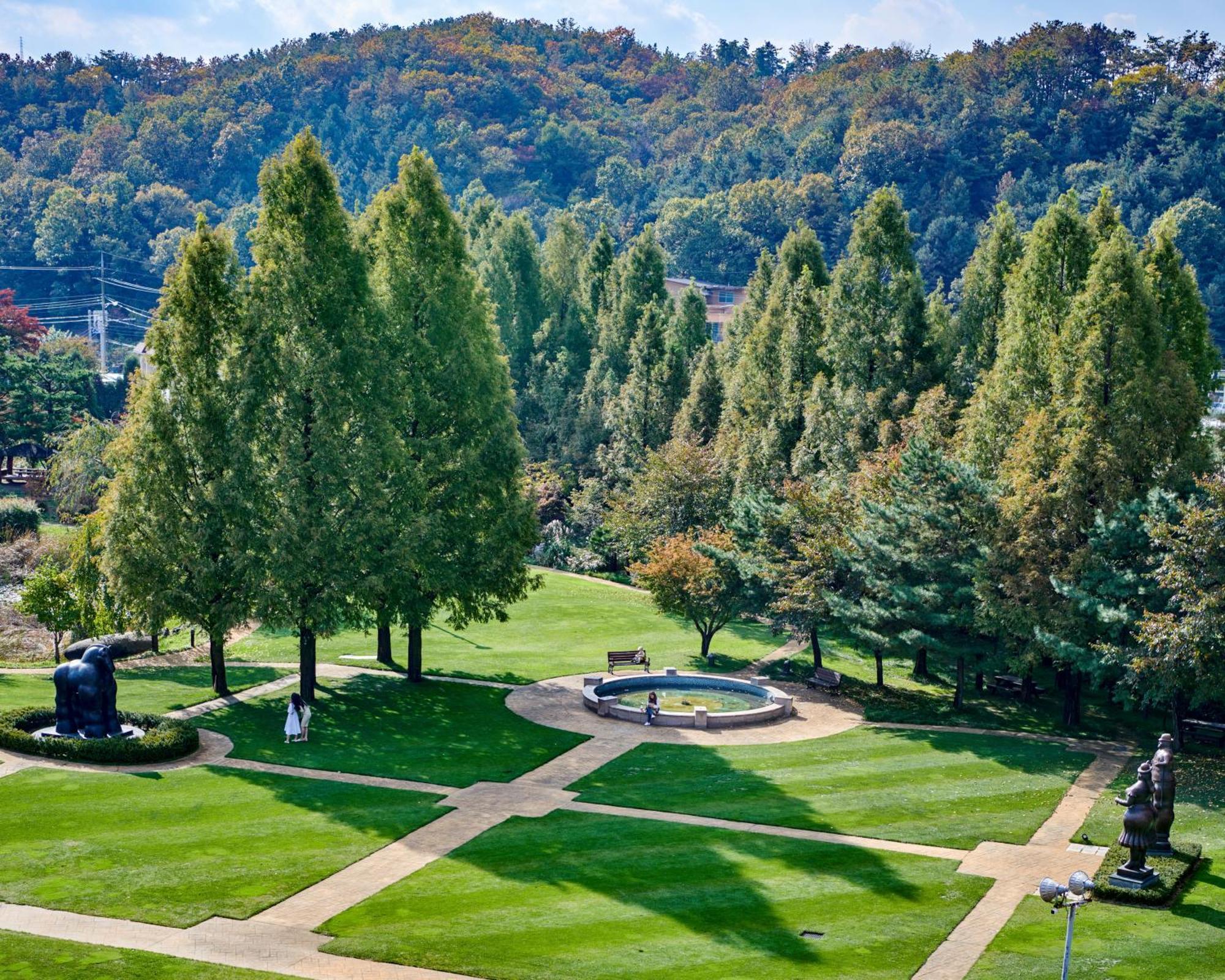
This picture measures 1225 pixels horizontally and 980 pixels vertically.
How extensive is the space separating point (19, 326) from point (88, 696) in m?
79.3

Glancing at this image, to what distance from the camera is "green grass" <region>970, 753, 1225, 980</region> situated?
2650 centimetres

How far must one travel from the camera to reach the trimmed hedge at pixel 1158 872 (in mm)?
29703

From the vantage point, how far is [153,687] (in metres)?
47.2

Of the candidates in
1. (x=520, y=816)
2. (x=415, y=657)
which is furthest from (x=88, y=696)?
(x=415, y=657)

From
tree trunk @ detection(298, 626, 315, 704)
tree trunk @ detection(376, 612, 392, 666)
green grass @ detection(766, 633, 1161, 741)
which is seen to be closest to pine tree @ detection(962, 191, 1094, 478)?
green grass @ detection(766, 633, 1161, 741)

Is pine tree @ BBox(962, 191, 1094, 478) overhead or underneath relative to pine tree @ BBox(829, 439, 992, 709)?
overhead

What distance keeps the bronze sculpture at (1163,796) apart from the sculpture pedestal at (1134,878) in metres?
1.45

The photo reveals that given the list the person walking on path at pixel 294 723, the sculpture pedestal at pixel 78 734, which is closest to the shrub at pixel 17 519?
the sculpture pedestal at pixel 78 734

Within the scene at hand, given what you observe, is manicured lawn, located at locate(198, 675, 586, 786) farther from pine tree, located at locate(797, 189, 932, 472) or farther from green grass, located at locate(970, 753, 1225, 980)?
pine tree, located at locate(797, 189, 932, 472)

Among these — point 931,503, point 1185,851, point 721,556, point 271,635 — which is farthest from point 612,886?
point 271,635

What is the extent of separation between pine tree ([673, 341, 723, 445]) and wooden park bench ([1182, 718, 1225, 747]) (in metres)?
34.4

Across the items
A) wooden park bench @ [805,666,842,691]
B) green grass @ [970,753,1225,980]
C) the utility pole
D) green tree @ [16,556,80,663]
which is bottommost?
green grass @ [970,753,1225,980]

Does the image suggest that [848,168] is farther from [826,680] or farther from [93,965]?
[93,965]

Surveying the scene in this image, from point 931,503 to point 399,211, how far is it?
19674 millimetres
